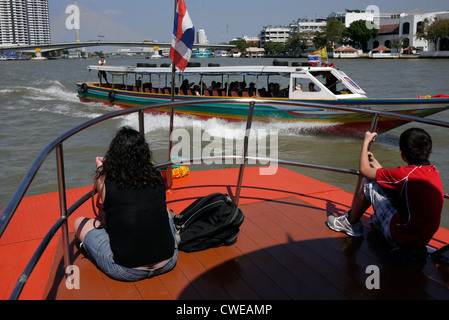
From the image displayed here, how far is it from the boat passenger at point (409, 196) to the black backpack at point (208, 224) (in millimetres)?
948

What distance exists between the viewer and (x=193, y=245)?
2797 mm

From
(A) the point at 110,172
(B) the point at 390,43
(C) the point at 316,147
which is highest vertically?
(B) the point at 390,43

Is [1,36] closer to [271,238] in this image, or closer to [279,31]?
[279,31]

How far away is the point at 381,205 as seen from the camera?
9.01 ft

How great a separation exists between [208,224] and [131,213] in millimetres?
701

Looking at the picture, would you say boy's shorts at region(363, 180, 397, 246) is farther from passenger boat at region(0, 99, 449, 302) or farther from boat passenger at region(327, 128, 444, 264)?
passenger boat at region(0, 99, 449, 302)

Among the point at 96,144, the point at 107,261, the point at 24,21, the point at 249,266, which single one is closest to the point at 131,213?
the point at 107,261

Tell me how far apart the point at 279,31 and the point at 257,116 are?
153470 mm

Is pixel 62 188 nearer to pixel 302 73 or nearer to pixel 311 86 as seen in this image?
pixel 302 73

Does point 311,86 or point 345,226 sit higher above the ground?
point 311,86

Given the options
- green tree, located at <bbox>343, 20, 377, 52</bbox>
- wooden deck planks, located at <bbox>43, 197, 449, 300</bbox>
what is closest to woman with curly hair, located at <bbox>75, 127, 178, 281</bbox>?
wooden deck planks, located at <bbox>43, 197, 449, 300</bbox>

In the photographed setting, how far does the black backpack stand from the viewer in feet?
9.16

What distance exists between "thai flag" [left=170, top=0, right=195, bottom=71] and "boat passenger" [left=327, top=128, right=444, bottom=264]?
82.6 inches

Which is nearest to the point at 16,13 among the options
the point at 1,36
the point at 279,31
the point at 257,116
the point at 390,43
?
the point at 1,36
